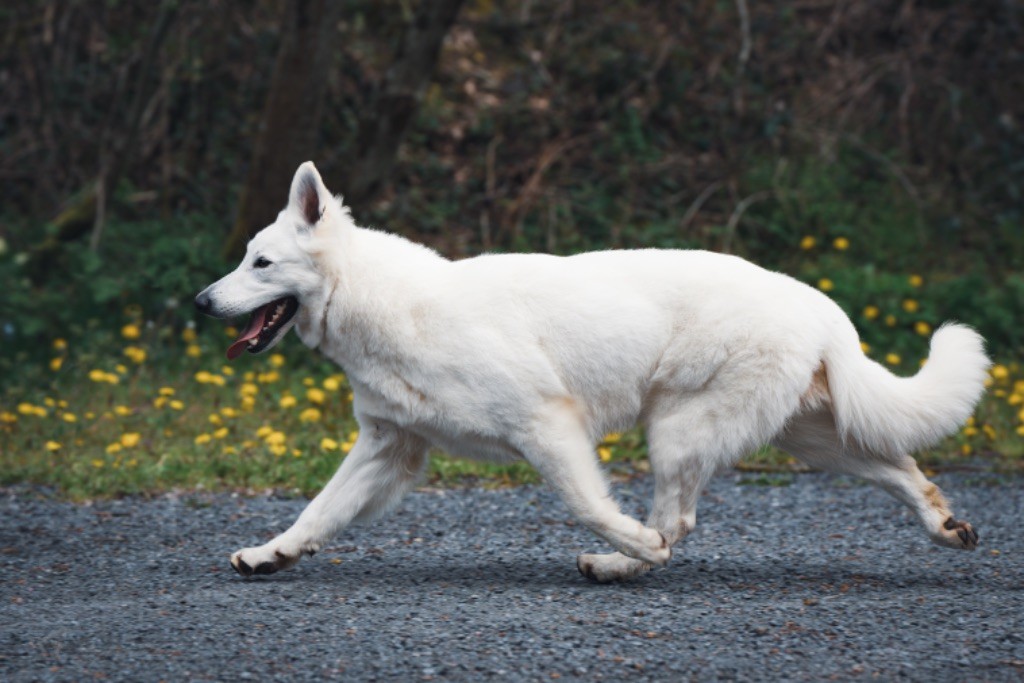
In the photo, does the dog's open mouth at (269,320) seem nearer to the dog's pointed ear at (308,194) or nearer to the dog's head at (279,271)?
the dog's head at (279,271)

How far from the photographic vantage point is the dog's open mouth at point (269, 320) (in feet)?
16.4

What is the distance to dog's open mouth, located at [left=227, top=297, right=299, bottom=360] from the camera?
4992 mm

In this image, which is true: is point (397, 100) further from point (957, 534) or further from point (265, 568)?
point (957, 534)

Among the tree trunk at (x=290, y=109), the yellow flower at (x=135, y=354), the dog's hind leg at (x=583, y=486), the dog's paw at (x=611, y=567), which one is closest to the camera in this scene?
the dog's hind leg at (x=583, y=486)

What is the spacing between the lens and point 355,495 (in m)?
5.04

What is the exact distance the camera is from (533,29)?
12.3 metres

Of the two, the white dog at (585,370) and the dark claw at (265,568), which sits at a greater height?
the white dog at (585,370)

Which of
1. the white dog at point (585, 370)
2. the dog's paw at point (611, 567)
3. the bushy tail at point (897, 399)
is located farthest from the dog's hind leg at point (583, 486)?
the bushy tail at point (897, 399)

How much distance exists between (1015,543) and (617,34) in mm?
7685

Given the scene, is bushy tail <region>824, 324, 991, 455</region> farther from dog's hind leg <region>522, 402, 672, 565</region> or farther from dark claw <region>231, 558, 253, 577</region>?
dark claw <region>231, 558, 253, 577</region>

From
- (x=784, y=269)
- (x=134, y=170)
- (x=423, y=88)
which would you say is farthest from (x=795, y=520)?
(x=134, y=170)

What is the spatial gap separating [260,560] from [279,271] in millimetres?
1104

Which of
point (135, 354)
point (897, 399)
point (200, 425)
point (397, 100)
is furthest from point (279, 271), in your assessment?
point (397, 100)

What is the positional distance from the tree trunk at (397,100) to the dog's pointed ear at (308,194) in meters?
5.13
